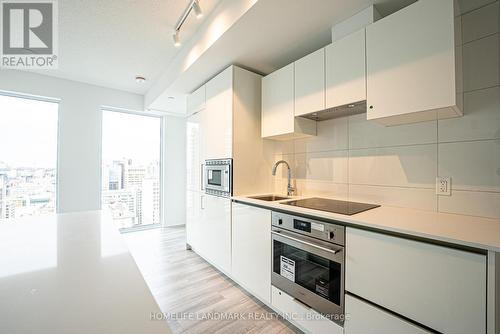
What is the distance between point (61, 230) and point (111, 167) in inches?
118

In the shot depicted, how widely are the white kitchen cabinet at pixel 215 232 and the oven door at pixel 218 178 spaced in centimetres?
12

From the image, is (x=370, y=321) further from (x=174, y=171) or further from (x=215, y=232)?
(x=174, y=171)

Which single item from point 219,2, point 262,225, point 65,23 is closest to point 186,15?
point 219,2

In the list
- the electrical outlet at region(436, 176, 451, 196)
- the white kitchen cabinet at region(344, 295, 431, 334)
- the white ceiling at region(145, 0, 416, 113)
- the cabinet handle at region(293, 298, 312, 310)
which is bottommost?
the cabinet handle at region(293, 298, 312, 310)

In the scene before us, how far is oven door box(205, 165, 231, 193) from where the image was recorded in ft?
7.18

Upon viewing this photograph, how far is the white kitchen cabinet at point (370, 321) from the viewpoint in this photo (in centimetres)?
103

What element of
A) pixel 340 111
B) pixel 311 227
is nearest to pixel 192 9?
pixel 340 111

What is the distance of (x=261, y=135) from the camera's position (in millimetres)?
2334

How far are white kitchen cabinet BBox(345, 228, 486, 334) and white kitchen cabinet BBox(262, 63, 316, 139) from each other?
1.09 metres

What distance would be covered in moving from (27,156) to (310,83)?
3920mm

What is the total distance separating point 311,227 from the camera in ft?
4.63

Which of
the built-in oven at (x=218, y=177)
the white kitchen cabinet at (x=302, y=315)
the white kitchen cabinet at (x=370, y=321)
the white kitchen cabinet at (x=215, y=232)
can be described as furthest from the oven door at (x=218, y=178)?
the white kitchen cabinet at (x=370, y=321)

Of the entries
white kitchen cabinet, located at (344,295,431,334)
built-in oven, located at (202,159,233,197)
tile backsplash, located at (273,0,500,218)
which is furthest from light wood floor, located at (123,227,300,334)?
tile backsplash, located at (273,0,500,218)

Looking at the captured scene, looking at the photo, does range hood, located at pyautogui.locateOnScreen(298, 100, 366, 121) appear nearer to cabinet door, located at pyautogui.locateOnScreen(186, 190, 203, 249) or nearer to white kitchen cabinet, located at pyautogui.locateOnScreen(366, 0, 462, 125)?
white kitchen cabinet, located at pyautogui.locateOnScreen(366, 0, 462, 125)
